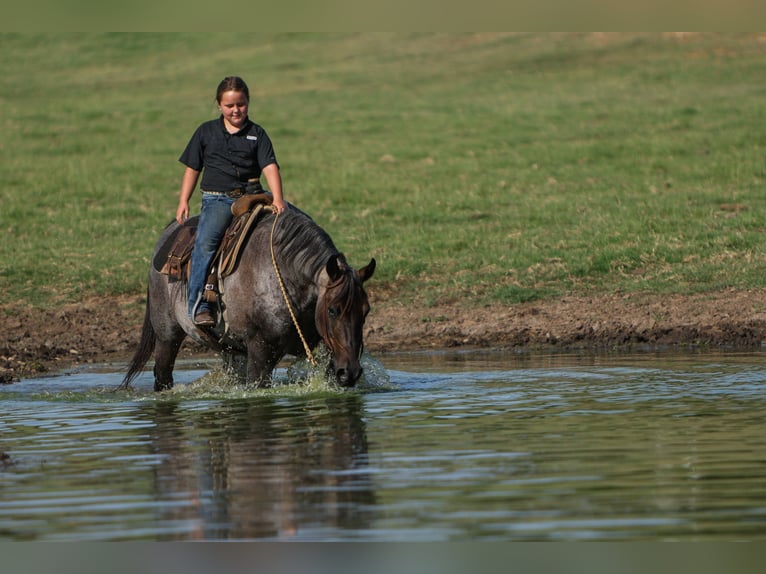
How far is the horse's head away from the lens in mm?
9523

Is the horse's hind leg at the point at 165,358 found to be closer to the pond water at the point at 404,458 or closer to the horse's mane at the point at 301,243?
the pond water at the point at 404,458

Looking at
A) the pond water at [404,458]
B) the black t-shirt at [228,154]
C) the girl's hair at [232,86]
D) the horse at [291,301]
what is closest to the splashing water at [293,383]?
the pond water at [404,458]

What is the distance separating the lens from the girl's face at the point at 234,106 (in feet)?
33.3

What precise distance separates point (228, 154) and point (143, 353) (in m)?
2.41

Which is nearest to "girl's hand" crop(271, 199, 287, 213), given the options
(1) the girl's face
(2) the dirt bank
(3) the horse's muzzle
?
(1) the girl's face

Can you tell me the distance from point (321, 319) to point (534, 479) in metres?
3.67

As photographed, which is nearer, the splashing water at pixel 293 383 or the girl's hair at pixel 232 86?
the girl's hair at pixel 232 86

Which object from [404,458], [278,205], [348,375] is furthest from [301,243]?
[404,458]

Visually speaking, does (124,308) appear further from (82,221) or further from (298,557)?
(298,557)

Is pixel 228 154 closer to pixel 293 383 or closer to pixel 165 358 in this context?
pixel 293 383

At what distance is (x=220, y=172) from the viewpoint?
10.4m

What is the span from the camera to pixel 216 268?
10422 mm

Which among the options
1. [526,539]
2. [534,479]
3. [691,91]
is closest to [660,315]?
[534,479]

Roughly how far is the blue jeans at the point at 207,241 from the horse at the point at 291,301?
0.63 ft
